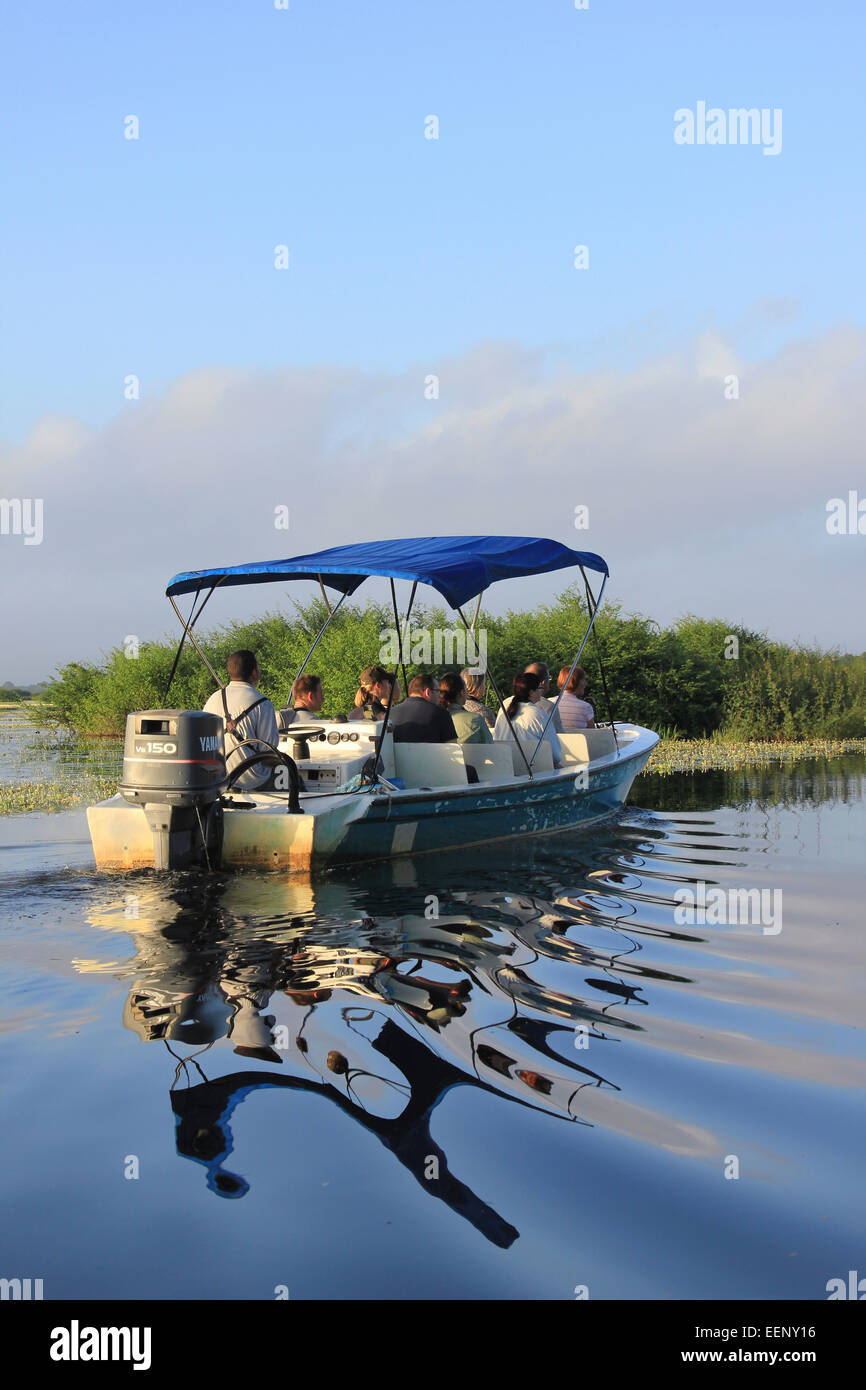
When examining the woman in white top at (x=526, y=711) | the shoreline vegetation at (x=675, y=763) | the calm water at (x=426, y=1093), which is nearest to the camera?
the calm water at (x=426, y=1093)

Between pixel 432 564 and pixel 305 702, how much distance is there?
199 cm

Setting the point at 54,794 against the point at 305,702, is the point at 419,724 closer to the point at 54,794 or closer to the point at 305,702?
the point at 305,702

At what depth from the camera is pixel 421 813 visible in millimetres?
9023

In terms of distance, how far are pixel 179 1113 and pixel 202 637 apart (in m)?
27.6

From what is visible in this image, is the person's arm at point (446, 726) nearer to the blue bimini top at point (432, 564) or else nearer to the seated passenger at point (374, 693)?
the seated passenger at point (374, 693)

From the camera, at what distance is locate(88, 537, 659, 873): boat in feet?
24.7

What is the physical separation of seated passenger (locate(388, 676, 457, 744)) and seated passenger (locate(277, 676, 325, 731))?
71 cm

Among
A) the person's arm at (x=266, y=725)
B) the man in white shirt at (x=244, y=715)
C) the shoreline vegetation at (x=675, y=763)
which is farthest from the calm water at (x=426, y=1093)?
the shoreline vegetation at (x=675, y=763)

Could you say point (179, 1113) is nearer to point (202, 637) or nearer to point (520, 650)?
point (520, 650)

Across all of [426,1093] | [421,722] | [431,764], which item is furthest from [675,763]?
[426,1093]

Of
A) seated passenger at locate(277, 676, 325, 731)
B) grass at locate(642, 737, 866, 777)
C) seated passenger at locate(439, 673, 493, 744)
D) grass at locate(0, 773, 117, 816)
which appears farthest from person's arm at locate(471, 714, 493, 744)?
grass at locate(642, 737, 866, 777)

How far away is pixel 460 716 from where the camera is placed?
412 inches

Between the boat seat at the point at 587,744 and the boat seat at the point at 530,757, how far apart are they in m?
0.91

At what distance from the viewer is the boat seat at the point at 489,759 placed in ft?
34.3
